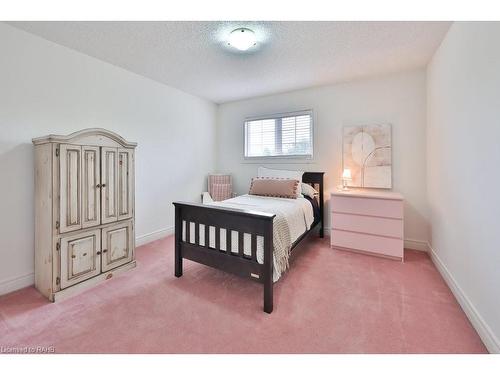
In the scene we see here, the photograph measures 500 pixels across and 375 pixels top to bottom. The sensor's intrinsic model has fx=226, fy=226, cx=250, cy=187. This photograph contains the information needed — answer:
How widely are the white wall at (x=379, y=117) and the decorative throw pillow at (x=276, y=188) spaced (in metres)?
0.76

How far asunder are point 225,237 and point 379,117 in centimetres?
283

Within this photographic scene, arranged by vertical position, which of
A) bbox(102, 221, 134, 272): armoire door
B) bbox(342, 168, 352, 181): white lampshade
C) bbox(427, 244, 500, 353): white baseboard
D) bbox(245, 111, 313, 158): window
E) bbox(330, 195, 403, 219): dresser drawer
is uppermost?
bbox(245, 111, 313, 158): window

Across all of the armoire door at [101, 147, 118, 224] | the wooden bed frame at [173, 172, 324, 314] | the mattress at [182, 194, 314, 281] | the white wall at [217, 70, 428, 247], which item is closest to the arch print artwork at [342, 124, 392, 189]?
the white wall at [217, 70, 428, 247]

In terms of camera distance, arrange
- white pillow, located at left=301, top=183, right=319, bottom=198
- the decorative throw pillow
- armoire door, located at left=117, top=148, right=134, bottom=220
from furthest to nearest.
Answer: white pillow, located at left=301, top=183, right=319, bottom=198 < the decorative throw pillow < armoire door, located at left=117, top=148, right=134, bottom=220

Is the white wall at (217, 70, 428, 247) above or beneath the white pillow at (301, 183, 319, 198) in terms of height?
above

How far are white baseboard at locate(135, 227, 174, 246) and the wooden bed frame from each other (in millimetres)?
1226

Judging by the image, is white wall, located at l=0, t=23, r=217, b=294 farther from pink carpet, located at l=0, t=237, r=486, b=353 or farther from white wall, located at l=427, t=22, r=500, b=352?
white wall, located at l=427, t=22, r=500, b=352

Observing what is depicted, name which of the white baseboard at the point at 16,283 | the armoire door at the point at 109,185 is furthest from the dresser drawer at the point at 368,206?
the white baseboard at the point at 16,283

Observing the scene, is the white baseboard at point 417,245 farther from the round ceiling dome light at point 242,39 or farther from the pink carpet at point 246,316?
the round ceiling dome light at point 242,39

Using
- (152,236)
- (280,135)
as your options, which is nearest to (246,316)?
(152,236)

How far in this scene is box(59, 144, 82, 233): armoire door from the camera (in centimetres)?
197

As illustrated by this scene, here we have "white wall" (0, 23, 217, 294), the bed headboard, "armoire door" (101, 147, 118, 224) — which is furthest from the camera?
the bed headboard

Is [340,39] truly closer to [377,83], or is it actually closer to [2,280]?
[377,83]

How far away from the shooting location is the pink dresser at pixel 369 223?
2.75 meters
